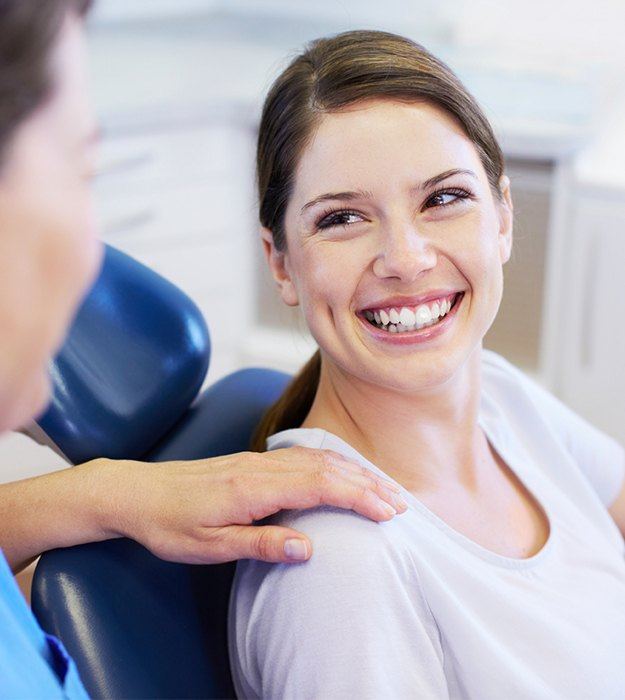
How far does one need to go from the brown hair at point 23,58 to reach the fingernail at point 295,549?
555mm

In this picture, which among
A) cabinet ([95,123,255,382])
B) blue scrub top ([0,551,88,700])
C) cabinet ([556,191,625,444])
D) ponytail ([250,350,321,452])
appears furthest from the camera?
cabinet ([95,123,255,382])

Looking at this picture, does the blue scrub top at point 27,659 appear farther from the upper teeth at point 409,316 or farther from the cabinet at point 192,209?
the cabinet at point 192,209

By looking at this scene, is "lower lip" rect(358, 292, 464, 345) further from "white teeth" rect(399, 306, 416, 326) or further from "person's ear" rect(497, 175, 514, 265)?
"person's ear" rect(497, 175, 514, 265)

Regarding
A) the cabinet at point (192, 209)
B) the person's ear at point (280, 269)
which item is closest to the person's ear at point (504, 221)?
the person's ear at point (280, 269)

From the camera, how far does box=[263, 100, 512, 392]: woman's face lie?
108 centimetres

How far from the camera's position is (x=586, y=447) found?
1.44 meters

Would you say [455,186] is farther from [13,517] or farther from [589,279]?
[589,279]

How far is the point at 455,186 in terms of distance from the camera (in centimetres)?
111

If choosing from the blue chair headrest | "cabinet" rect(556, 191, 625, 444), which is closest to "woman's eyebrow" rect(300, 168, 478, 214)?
the blue chair headrest

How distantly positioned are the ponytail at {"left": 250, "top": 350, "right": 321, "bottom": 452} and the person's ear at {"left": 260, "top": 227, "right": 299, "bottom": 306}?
114mm

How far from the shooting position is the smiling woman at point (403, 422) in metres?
1.00

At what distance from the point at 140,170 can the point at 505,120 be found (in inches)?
33.9

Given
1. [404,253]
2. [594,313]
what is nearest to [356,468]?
[404,253]

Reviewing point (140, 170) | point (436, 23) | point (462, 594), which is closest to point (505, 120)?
point (436, 23)
